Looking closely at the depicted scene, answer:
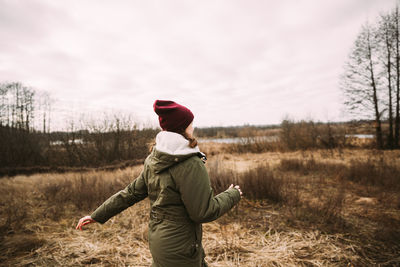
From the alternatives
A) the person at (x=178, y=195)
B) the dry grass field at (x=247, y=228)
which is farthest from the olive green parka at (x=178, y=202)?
the dry grass field at (x=247, y=228)

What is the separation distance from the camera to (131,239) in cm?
345

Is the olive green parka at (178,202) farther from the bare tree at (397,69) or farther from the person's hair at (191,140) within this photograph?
the bare tree at (397,69)

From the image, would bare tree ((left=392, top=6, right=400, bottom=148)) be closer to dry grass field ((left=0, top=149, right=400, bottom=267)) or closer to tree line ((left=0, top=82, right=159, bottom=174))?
dry grass field ((left=0, top=149, right=400, bottom=267))

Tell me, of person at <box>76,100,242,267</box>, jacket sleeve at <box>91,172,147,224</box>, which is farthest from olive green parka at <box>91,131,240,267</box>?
jacket sleeve at <box>91,172,147,224</box>

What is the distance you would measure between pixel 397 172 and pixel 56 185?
35.6 feet

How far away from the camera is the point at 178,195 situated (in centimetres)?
128

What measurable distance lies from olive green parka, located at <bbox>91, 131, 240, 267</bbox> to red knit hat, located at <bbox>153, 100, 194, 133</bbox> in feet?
0.29

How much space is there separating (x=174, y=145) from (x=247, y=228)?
126 inches

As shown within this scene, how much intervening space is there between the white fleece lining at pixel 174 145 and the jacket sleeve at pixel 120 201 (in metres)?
0.45

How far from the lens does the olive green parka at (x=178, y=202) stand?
47.7 inches

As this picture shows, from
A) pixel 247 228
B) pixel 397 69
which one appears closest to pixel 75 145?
pixel 247 228

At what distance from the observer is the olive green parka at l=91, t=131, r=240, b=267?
121 cm

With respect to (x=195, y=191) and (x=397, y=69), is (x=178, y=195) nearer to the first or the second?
(x=195, y=191)

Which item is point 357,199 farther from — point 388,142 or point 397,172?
point 388,142
